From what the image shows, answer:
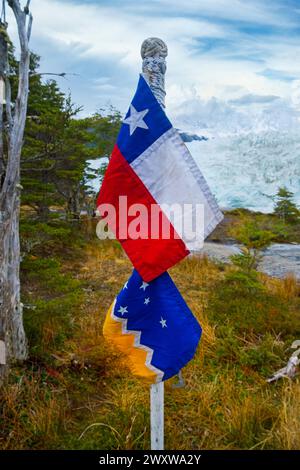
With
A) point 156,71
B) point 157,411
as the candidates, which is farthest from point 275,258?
point 156,71

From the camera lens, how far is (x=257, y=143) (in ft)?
101

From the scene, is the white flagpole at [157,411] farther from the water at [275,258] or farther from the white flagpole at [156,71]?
the water at [275,258]

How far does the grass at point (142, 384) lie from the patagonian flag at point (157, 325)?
846 mm

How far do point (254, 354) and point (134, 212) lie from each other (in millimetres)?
2774

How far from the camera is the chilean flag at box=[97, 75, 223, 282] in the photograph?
6.75 feet

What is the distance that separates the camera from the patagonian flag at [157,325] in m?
2.23

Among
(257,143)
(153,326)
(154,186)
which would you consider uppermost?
(257,143)

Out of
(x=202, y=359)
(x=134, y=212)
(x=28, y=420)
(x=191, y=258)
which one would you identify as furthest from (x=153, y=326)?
(x=191, y=258)

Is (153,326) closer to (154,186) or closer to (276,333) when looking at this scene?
(154,186)

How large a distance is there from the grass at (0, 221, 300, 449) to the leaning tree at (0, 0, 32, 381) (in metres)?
0.52

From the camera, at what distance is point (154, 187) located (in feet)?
6.92

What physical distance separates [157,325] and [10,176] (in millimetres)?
1952

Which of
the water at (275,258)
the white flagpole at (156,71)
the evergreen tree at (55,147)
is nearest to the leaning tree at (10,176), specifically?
the evergreen tree at (55,147)

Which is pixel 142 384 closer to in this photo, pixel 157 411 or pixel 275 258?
pixel 157 411
